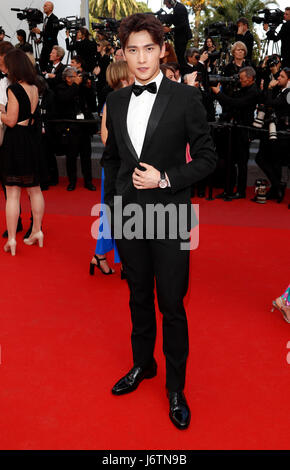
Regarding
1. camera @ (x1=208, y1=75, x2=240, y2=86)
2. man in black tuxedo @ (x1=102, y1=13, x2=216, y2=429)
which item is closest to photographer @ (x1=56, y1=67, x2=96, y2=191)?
camera @ (x1=208, y1=75, x2=240, y2=86)

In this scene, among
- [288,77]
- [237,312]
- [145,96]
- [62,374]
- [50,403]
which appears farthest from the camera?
[288,77]

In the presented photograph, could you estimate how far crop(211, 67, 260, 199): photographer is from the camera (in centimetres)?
638

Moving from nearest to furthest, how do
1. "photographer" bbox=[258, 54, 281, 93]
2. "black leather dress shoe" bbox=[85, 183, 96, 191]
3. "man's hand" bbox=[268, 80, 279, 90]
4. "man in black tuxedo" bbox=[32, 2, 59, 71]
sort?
"man's hand" bbox=[268, 80, 279, 90] < "black leather dress shoe" bbox=[85, 183, 96, 191] < "photographer" bbox=[258, 54, 281, 93] < "man in black tuxedo" bbox=[32, 2, 59, 71]

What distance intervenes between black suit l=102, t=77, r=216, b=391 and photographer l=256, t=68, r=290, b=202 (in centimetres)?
430

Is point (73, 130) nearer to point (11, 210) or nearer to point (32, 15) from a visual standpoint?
point (11, 210)

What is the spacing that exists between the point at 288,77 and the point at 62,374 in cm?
513

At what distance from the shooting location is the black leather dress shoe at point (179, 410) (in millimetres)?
2137

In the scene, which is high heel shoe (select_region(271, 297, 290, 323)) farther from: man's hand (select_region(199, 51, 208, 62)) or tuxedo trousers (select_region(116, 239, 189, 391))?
man's hand (select_region(199, 51, 208, 62))

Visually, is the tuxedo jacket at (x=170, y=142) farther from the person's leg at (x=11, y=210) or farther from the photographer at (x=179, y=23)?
the photographer at (x=179, y=23)

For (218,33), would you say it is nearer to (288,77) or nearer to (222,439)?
(288,77)

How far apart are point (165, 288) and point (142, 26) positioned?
3.48ft

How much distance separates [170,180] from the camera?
1950 millimetres

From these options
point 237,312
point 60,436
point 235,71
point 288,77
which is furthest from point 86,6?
point 60,436

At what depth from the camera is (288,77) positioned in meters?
6.27
